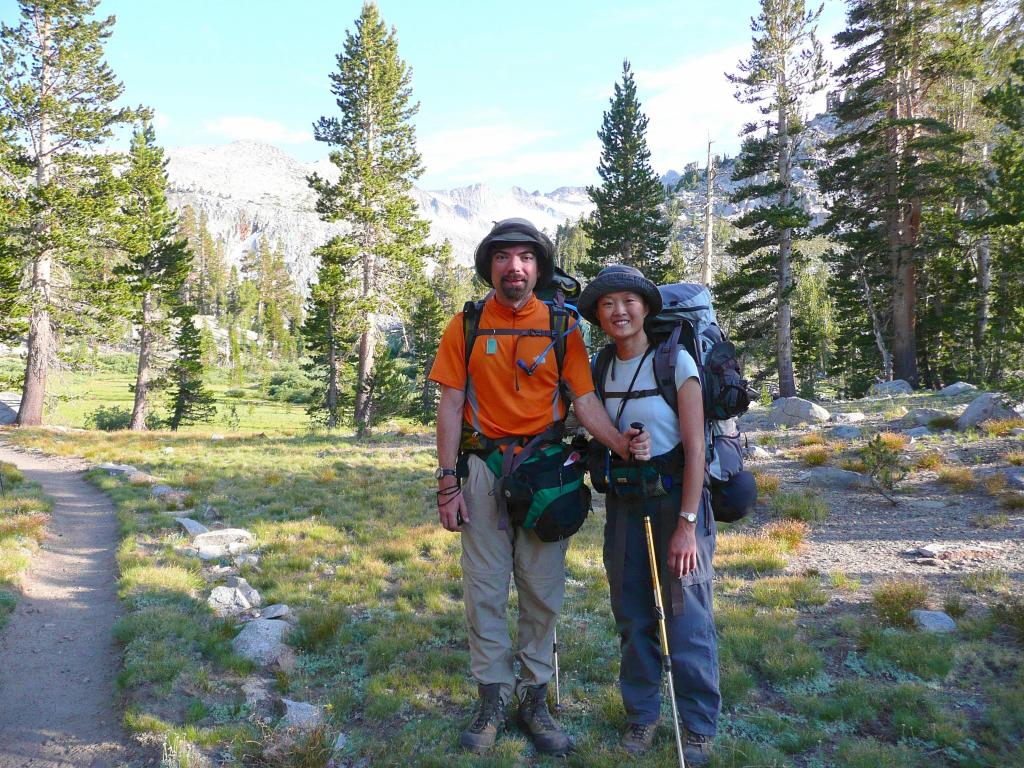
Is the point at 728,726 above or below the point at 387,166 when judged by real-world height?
below

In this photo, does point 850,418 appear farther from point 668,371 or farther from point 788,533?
point 668,371

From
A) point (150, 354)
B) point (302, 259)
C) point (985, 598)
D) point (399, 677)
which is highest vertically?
point (302, 259)

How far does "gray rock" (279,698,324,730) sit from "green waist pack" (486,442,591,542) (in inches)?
69.9

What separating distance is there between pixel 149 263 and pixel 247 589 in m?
27.9

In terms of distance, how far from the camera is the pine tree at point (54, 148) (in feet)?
65.2

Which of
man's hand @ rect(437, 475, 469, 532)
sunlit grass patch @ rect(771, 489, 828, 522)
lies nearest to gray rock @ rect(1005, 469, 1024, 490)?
sunlit grass patch @ rect(771, 489, 828, 522)

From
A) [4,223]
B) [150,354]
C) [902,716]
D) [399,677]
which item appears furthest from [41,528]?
[150,354]

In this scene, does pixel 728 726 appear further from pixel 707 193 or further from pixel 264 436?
pixel 707 193

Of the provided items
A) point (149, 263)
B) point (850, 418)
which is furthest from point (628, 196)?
point (149, 263)

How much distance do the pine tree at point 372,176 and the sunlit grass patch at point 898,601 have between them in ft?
58.6

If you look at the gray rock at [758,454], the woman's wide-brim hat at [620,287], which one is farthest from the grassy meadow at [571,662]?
the gray rock at [758,454]

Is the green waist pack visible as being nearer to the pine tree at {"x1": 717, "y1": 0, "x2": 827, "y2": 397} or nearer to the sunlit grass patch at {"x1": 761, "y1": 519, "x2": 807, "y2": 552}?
the sunlit grass patch at {"x1": 761, "y1": 519, "x2": 807, "y2": 552}

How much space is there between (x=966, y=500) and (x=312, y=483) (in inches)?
439

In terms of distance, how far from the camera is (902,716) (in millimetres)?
3359
